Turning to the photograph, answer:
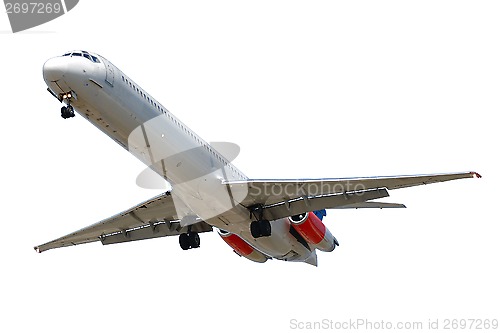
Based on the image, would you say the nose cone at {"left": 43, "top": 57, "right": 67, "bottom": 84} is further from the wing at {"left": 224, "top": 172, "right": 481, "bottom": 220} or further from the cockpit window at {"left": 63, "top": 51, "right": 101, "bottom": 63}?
the wing at {"left": 224, "top": 172, "right": 481, "bottom": 220}

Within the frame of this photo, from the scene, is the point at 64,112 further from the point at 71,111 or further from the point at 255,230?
the point at 255,230

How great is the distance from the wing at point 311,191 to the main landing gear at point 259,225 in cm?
14

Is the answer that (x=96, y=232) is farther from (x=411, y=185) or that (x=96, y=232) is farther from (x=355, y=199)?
(x=411, y=185)

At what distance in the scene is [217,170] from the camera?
2186cm

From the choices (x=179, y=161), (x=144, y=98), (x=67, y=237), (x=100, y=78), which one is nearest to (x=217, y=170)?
(x=179, y=161)

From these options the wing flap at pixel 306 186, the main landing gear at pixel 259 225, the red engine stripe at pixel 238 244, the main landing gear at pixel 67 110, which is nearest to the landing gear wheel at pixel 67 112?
the main landing gear at pixel 67 110

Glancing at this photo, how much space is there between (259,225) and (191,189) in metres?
2.47

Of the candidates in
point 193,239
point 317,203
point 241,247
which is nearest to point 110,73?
point 317,203

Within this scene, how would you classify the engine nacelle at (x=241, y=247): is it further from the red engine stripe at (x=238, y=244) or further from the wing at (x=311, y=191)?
the wing at (x=311, y=191)

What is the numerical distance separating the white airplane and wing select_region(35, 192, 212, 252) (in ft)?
0.10

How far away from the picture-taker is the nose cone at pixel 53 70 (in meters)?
18.3

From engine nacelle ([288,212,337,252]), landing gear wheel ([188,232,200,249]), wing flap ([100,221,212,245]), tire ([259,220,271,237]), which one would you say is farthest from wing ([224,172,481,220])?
wing flap ([100,221,212,245])

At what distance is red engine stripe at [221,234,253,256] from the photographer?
1000 inches

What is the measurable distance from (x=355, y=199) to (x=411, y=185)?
1.77 meters
